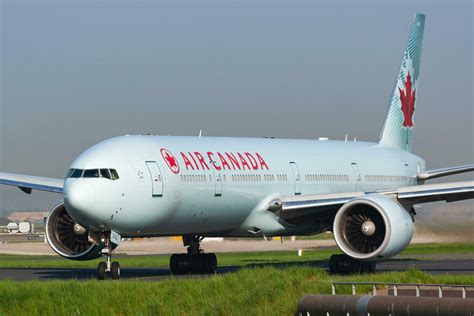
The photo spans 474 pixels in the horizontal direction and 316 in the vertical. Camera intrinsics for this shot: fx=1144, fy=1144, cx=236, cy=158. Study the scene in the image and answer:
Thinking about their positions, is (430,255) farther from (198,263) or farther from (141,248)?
(141,248)

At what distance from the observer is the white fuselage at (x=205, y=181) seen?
31.8 m

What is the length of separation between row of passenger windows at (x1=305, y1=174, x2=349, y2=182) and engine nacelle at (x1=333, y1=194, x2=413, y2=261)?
5.74 metres

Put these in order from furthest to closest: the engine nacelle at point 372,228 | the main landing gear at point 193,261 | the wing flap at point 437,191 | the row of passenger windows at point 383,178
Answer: the row of passenger windows at point 383,178 → the main landing gear at point 193,261 → the wing flap at point 437,191 → the engine nacelle at point 372,228

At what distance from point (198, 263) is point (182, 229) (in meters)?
3.53

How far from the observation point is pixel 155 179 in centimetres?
3278

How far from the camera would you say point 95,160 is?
32.2 m

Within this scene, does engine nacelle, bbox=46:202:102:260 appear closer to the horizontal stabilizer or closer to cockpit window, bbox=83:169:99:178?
cockpit window, bbox=83:169:99:178

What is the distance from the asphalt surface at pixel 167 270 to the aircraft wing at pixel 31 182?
2.83 meters

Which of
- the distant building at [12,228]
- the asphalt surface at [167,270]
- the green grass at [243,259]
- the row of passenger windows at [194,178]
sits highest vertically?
the row of passenger windows at [194,178]

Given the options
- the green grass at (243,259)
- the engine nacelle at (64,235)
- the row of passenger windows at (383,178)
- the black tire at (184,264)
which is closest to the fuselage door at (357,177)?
the row of passenger windows at (383,178)

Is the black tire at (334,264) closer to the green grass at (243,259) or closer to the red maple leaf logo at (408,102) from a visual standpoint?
the green grass at (243,259)

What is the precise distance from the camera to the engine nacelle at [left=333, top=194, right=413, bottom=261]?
3391 cm

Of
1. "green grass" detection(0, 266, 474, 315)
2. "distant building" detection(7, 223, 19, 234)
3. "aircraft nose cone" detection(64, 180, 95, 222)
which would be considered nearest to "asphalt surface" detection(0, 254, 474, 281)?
"aircraft nose cone" detection(64, 180, 95, 222)

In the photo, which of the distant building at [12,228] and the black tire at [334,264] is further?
the distant building at [12,228]
